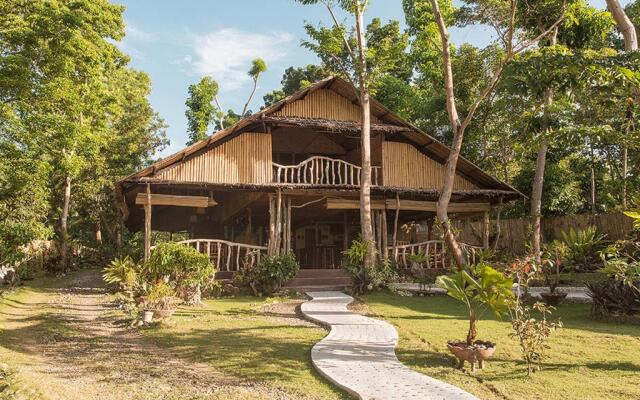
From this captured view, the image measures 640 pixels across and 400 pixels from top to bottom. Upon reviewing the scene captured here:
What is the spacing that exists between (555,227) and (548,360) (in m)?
16.8

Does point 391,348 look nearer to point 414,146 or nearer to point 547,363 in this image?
point 547,363

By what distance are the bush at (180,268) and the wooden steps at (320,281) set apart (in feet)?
10.8

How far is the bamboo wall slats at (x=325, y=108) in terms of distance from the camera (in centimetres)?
1633

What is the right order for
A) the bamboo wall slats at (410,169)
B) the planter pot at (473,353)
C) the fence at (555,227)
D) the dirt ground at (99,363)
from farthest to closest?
1. the fence at (555,227)
2. the bamboo wall slats at (410,169)
3. the planter pot at (473,353)
4. the dirt ground at (99,363)

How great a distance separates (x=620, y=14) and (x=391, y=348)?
701 cm

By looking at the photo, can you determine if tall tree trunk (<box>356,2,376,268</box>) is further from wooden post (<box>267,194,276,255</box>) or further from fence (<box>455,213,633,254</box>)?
fence (<box>455,213,633,254</box>)

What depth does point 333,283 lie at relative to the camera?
15586 millimetres

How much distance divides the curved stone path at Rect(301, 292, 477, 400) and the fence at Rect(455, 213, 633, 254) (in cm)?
1246

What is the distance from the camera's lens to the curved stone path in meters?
5.05

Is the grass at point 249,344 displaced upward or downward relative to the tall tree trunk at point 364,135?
downward

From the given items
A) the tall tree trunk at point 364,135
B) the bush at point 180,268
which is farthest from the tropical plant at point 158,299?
the tall tree trunk at point 364,135

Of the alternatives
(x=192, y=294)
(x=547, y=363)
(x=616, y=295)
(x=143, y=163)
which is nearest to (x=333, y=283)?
(x=192, y=294)

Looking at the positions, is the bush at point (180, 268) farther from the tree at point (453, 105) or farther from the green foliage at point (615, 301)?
the green foliage at point (615, 301)

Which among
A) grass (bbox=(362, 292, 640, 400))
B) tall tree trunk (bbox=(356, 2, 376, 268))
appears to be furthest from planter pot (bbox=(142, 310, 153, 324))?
tall tree trunk (bbox=(356, 2, 376, 268))
